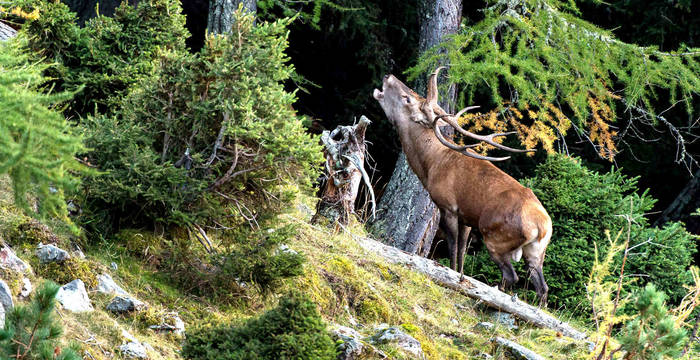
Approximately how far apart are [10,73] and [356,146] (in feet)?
15.5

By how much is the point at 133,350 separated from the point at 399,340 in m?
1.84

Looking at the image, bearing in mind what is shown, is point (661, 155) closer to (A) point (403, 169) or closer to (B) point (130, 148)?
(A) point (403, 169)

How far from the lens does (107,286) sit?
5113 mm

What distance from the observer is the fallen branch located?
725cm

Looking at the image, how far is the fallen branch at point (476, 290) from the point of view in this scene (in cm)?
725

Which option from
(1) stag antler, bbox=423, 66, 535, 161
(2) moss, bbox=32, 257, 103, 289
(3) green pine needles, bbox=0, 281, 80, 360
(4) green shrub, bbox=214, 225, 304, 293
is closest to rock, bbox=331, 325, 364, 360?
(4) green shrub, bbox=214, 225, 304, 293

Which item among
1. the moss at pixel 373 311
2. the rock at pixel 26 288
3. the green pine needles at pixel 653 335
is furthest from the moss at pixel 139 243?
the green pine needles at pixel 653 335

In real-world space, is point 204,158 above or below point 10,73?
below

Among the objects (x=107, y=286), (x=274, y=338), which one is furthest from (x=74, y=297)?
(x=274, y=338)

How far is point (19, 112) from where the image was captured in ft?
10.4

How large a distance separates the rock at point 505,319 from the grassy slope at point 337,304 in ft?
0.24

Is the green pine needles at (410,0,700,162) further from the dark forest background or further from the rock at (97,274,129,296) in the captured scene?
the rock at (97,274,129,296)

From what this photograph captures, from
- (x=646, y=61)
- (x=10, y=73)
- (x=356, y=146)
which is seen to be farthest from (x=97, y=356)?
(x=646, y=61)

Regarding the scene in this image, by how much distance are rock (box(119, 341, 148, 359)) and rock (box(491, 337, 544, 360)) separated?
2.89 metres
